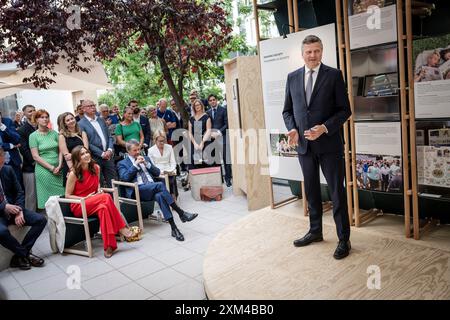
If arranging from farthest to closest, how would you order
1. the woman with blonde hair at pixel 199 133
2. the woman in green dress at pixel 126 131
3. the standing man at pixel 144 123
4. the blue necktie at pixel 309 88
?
the standing man at pixel 144 123 < the woman with blonde hair at pixel 199 133 < the woman in green dress at pixel 126 131 < the blue necktie at pixel 309 88

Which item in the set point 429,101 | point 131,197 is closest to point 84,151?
point 131,197

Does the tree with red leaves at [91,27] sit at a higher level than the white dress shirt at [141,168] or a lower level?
higher

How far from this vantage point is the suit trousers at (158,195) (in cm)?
464

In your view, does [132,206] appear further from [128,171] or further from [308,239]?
[308,239]

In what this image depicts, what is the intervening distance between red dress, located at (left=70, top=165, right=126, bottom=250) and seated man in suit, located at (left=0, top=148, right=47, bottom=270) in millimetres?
422

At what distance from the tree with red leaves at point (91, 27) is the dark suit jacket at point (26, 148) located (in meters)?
0.69

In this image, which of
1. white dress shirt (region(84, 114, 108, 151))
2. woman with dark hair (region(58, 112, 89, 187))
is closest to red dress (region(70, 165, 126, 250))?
woman with dark hair (region(58, 112, 89, 187))

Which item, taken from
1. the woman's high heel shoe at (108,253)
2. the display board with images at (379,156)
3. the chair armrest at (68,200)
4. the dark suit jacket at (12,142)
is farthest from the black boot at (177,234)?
the dark suit jacket at (12,142)

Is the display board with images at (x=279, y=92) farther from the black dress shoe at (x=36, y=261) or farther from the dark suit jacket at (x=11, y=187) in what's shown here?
the dark suit jacket at (x=11, y=187)

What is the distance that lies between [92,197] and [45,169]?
140cm

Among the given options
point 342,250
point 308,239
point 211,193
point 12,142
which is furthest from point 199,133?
point 342,250

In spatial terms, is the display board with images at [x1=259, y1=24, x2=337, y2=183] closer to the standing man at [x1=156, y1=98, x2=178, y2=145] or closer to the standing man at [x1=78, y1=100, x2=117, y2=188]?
the standing man at [x1=78, y1=100, x2=117, y2=188]

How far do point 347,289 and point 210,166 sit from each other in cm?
431

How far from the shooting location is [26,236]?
406cm
